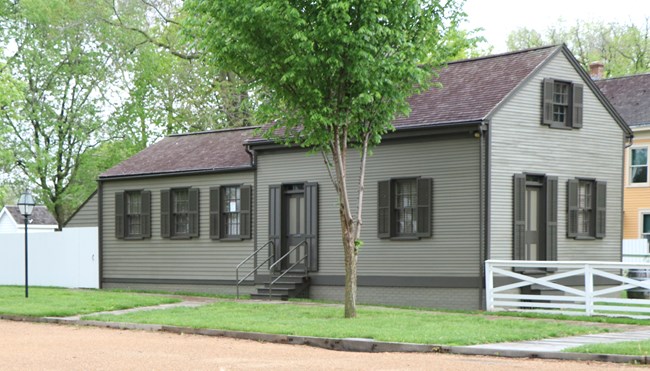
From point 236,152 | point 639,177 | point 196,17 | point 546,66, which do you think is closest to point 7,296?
point 236,152

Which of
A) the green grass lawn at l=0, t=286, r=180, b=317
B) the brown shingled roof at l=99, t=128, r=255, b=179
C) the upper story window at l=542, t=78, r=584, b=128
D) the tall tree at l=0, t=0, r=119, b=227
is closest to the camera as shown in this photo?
the green grass lawn at l=0, t=286, r=180, b=317

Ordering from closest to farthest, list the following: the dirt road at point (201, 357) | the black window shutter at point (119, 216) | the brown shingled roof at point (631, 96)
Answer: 1. the dirt road at point (201, 357)
2. the black window shutter at point (119, 216)
3. the brown shingled roof at point (631, 96)

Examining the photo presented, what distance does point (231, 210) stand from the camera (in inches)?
Answer: 1102

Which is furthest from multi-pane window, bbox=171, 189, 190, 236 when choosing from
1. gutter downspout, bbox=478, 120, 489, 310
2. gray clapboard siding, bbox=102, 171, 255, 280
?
gutter downspout, bbox=478, 120, 489, 310

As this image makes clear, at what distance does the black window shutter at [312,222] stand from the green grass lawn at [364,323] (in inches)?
123

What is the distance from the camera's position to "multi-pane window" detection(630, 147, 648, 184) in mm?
35469

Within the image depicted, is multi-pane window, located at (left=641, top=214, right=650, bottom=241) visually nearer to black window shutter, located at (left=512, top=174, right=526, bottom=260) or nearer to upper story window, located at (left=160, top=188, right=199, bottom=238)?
black window shutter, located at (left=512, top=174, right=526, bottom=260)

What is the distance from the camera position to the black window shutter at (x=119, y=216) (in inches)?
1214

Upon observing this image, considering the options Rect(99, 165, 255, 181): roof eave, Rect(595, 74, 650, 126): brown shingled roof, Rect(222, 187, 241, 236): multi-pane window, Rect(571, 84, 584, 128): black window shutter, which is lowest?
Rect(222, 187, 241, 236): multi-pane window

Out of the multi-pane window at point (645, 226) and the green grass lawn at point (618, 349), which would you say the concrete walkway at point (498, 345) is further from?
the multi-pane window at point (645, 226)

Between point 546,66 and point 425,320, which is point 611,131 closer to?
point 546,66

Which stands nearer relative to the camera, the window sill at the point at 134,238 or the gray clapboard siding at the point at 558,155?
the gray clapboard siding at the point at 558,155

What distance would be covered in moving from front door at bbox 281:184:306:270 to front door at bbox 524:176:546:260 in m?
5.89

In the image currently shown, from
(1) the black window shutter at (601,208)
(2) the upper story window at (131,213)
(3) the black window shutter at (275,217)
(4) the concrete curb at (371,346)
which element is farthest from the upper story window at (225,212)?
(1) the black window shutter at (601,208)
